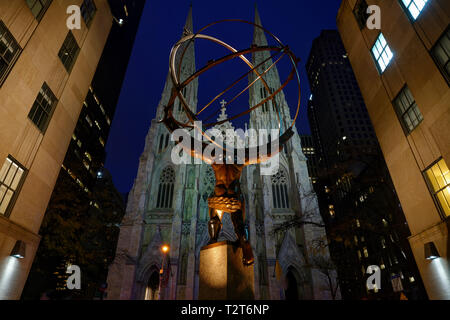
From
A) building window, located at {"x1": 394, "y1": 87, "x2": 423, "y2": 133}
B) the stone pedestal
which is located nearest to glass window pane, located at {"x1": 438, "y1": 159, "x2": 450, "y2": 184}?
building window, located at {"x1": 394, "y1": 87, "x2": 423, "y2": 133}

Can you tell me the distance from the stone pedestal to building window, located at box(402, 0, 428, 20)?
380 inches

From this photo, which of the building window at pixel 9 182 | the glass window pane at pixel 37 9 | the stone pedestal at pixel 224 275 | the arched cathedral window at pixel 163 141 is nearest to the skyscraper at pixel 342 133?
Answer: the arched cathedral window at pixel 163 141

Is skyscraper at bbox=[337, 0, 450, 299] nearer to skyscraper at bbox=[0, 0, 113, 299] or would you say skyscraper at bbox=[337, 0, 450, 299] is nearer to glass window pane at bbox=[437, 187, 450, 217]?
glass window pane at bbox=[437, 187, 450, 217]

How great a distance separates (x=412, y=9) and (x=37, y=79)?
13.5m

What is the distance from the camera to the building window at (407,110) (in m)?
8.92

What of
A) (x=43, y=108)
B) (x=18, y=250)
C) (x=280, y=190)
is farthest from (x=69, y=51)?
(x=280, y=190)

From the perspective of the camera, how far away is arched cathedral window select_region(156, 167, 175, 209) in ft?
100

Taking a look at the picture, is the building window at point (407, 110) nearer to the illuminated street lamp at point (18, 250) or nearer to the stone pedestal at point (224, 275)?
the stone pedestal at point (224, 275)

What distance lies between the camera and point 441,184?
797 cm

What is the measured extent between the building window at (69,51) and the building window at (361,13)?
1315 cm

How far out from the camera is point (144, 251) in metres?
26.8
